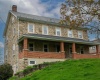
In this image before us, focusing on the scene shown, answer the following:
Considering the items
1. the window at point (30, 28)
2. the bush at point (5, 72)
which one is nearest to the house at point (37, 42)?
the window at point (30, 28)

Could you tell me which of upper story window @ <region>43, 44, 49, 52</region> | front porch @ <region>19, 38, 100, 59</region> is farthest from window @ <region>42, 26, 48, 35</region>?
upper story window @ <region>43, 44, 49, 52</region>

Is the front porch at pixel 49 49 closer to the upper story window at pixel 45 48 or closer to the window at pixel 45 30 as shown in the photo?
the upper story window at pixel 45 48

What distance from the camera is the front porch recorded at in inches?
1234

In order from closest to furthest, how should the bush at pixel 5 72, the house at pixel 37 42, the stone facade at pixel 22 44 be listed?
the bush at pixel 5 72 → the house at pixel 37 42 → the stone facade at pixel 22 44

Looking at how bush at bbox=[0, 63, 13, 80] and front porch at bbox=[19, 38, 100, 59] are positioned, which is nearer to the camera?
bush at bbox=[0, 63, 13, 80]

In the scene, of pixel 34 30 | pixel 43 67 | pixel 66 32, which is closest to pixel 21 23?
pixel 34 30

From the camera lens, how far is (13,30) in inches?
1480

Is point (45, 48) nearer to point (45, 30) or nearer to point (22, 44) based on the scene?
point (45, 30)

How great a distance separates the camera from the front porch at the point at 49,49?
31.4m

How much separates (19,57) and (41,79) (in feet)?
54.0

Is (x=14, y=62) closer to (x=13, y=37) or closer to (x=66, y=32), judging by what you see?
(x=13, y=37)

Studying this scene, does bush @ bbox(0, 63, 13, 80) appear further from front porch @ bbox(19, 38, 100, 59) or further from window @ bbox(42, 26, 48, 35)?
window @ bbox(42, 26, 48, 35)

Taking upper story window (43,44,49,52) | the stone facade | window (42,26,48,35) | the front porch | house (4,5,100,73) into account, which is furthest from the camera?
window (42,26,48,35)

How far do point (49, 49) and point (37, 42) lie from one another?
2.42m
